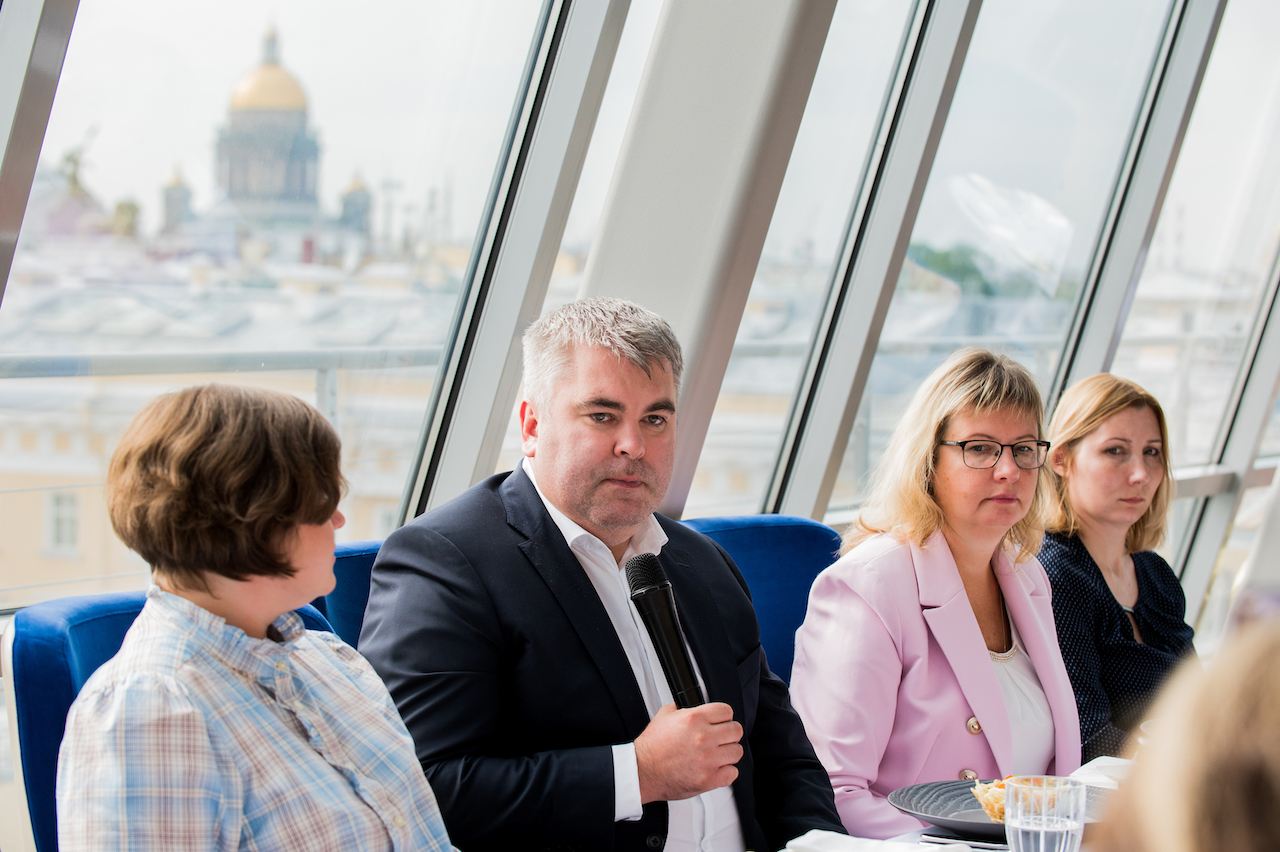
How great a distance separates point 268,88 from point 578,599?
4.63 feet

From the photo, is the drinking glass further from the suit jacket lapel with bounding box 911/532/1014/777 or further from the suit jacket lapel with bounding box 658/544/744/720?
the suit jacket lapel with bounding box 911/532/1014/777

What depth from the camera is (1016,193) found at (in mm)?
4469

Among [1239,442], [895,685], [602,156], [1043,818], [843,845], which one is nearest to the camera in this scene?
[1043,818]

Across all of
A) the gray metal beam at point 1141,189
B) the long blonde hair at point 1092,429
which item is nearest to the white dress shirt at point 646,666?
the long blonde hair at point 1092,429

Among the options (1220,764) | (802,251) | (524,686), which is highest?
(802,251)

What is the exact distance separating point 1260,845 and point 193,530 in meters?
1.06

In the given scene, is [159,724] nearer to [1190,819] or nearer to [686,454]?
[1190,819]

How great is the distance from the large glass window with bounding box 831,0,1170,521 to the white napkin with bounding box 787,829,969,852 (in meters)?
2.64

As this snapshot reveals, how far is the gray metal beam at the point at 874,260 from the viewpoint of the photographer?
3.59 m

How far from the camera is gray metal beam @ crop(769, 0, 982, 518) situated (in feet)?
11.8

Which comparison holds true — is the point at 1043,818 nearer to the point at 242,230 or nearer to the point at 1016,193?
the point at 242,230

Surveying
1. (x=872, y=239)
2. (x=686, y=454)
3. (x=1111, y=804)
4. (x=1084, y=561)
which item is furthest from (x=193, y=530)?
(x=872, y=239)

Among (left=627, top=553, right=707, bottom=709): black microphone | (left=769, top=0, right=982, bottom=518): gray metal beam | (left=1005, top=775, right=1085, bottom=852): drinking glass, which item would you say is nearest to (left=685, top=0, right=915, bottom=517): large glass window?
(left=769, top=0, right=982, bottom=518): gray metal beam

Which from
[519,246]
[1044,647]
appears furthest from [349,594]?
[1044,647]
